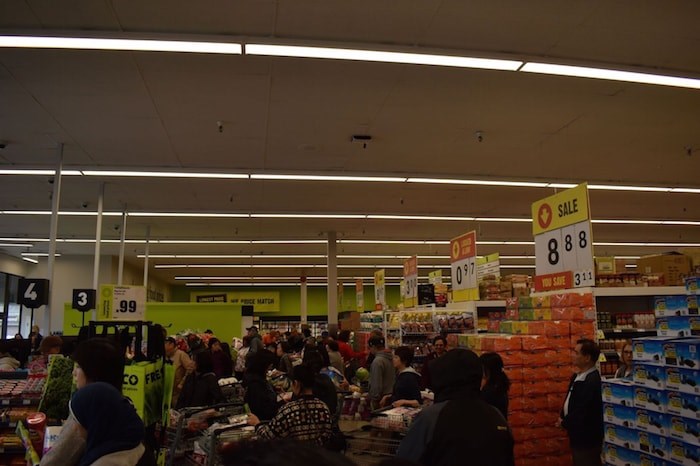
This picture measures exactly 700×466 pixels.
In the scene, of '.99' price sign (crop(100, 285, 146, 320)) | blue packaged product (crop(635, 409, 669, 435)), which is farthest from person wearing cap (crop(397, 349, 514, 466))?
'.99' price sign (crop(100, 285, 146, 320))

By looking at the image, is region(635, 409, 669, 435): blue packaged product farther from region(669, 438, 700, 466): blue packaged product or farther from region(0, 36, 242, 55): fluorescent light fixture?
region(0, 36, 242, 55): fluorescent light fixture

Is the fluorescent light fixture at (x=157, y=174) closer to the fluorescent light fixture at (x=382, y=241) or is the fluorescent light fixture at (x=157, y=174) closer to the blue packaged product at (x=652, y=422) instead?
the blue packaged product at (x=652, y=422)

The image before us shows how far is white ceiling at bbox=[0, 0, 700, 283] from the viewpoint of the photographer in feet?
17.6

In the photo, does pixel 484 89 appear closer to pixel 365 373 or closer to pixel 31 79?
pixel 365 373

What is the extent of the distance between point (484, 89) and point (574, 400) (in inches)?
146

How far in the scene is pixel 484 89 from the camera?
22.9 ft

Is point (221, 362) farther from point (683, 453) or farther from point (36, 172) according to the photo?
point (683, 453)

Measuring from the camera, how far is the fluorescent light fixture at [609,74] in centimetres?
627

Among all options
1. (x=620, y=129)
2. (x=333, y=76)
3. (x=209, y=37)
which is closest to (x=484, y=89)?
(x=333, y=76)

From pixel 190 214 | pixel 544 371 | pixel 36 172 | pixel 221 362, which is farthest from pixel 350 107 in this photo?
pixel 190 214

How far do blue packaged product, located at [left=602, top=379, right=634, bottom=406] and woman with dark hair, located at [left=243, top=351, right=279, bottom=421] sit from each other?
3.12 m

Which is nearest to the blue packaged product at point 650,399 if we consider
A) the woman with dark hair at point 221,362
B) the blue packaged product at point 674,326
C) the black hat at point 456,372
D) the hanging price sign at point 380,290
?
the blue packaged product at point 674,326

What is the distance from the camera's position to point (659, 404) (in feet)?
15.9

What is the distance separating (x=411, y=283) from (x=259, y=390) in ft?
26.3
